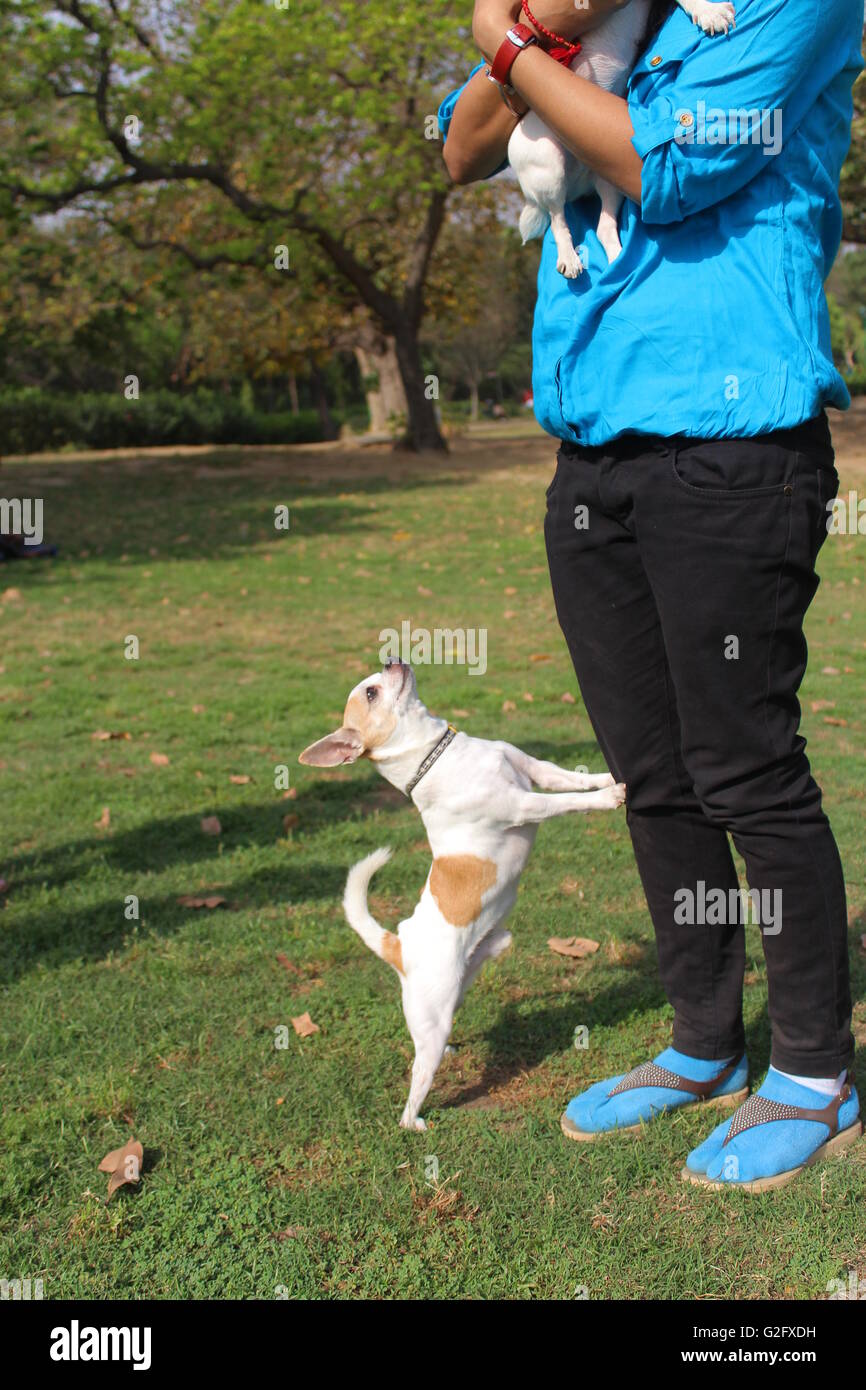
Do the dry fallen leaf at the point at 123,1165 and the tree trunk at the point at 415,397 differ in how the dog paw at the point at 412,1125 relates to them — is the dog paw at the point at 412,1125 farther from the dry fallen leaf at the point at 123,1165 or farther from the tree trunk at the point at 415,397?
the tree trunk at the point at 415,397

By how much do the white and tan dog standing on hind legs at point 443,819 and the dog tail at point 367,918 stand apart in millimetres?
85

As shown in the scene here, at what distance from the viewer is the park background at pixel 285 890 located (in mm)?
2473

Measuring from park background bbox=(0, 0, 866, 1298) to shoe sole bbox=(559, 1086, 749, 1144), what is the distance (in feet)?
0.14

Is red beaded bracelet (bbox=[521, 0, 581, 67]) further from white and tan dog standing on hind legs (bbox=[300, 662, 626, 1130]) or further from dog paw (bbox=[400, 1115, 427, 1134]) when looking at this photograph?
dog paw (bbox=[400, 1115, 427, 1134])

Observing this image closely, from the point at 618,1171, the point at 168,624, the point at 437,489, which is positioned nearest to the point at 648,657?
the point at 618,1171

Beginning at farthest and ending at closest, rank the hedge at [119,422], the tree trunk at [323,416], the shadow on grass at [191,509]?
the tree trunk at [323,416] < the hedge at [119,422] < the shadow on grass at [191,509]

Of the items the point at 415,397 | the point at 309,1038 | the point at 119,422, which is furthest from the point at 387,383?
the point at 309,1038

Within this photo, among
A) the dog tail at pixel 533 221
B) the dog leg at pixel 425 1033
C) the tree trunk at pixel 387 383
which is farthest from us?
the tree trunk at pixel 387 383

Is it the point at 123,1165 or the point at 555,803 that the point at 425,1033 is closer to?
the point at 555,803

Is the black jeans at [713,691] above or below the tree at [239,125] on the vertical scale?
below

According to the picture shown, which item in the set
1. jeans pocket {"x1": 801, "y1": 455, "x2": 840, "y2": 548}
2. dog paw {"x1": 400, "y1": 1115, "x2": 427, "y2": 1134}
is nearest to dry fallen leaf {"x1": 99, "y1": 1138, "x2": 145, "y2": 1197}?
dog paw {"x1": 400, "y1": 1115, "x2": 427, "y2": 1134}

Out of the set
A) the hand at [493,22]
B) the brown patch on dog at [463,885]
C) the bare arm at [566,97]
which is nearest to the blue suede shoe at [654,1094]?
the brown patch on dog at [463,885]

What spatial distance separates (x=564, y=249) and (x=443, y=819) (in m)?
1.30

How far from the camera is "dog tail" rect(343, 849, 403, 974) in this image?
2986mm
